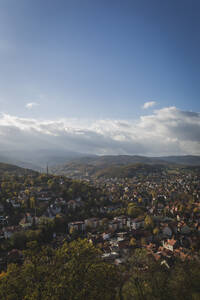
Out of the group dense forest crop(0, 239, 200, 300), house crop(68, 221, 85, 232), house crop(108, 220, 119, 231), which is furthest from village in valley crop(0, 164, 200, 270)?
dense forest crop(0, 239, 200, 300)

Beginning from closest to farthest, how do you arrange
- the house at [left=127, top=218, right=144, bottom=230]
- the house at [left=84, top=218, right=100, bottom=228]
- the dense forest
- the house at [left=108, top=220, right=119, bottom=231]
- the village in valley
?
1. the dense forest
2. the village in valley
3. the house at [left=108, top=220, right=119, bottom=231]
4. the house at [left=127, top=218, right=144, bottom=230]
5. the house at [left=84, top=218, right=100, bottom=228]

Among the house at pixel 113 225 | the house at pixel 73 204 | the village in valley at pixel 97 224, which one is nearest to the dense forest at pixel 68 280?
the village in valley at pixel 97 224

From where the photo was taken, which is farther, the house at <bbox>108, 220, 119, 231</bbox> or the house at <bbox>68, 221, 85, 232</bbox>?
the house at <bbox>108, 220, 119, 231</bbox>

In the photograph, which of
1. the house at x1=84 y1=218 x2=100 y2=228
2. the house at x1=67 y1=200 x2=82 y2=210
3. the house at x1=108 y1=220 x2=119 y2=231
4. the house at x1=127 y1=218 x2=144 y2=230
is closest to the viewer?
the house at x1=108 y1=220 x2=119 y2=231

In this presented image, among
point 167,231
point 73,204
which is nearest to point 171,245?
point 167,231

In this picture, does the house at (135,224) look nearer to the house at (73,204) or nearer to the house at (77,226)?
the house at (77,226)

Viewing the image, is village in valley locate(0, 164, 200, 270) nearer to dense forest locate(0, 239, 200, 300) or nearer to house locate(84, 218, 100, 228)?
house locate(84, 218, 100, 228)

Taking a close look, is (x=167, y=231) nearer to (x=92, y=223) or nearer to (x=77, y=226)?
(x=92, y=223)

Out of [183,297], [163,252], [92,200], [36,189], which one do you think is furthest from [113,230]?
[36,189]
